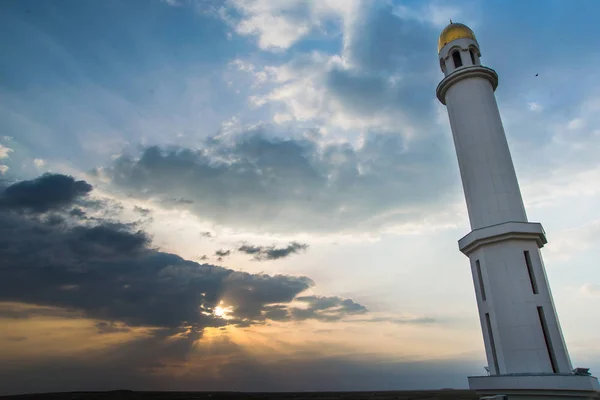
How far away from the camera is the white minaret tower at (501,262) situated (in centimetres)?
2409

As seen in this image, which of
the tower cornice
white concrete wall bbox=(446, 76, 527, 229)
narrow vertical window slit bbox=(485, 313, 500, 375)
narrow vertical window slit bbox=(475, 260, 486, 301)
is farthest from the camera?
the tower cornice

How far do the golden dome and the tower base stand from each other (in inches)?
1096

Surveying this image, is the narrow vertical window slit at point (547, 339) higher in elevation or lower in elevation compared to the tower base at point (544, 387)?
higher

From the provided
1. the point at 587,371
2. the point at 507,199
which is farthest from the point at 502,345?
the point at 507,199

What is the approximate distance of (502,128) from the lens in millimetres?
31922

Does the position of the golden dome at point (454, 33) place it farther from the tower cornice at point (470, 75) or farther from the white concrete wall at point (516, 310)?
the white concrete wall at point (516, 310)

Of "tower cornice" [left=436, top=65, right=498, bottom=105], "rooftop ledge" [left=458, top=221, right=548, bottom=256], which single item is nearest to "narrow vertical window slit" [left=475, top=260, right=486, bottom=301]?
"rooftop ledge" [left=458, top=221, right=548, bottom=256]

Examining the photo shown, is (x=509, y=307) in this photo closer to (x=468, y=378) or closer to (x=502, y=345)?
(x=502, y=345)

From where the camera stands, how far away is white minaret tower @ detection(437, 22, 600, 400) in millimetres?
24094

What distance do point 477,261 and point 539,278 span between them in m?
4.02

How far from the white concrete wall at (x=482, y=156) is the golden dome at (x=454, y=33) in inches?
192

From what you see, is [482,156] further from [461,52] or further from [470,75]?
[461,52]

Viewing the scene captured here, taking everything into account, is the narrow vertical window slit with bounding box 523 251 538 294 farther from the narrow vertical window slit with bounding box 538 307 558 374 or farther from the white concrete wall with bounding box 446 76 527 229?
the white concrete wall with bounding box 446 76 527 229

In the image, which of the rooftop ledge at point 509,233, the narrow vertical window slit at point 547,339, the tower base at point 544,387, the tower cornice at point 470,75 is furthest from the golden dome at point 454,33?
the tower base at point 544,387
